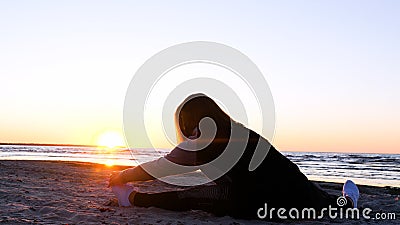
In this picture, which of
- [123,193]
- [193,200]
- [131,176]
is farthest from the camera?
[123,193]

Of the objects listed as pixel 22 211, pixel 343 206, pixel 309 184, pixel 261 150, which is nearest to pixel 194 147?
pixel 261 150

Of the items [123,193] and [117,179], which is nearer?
[117,179]

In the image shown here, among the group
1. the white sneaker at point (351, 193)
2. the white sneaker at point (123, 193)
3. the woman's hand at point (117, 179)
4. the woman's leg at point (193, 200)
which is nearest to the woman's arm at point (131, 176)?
the woman's hand at point (117, 179)

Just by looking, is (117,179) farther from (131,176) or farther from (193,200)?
(193,200)

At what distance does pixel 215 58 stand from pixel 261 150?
3.85 feet

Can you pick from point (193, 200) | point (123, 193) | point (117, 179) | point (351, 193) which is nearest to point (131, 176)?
point (117, 179)

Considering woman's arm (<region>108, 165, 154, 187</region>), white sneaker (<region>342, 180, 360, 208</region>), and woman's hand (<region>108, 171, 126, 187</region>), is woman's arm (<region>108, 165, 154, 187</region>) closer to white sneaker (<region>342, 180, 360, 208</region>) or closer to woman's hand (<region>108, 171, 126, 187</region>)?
woman's hand (<region>108, 171, 126, 187</region>)

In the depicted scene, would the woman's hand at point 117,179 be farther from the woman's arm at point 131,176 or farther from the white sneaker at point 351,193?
the white sneaker at point 351,193

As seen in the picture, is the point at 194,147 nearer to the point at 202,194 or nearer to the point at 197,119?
the point at 197,119

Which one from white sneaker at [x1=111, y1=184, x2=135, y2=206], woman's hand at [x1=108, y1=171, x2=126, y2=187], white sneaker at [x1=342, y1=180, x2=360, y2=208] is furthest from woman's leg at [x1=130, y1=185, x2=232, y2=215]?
white sneaker at [x1=342, y1=180, x2=360, y2=208]

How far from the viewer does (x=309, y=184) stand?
4828mm

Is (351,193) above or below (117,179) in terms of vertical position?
below

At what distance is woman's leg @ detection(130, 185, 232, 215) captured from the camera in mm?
4668

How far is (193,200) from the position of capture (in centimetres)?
483
